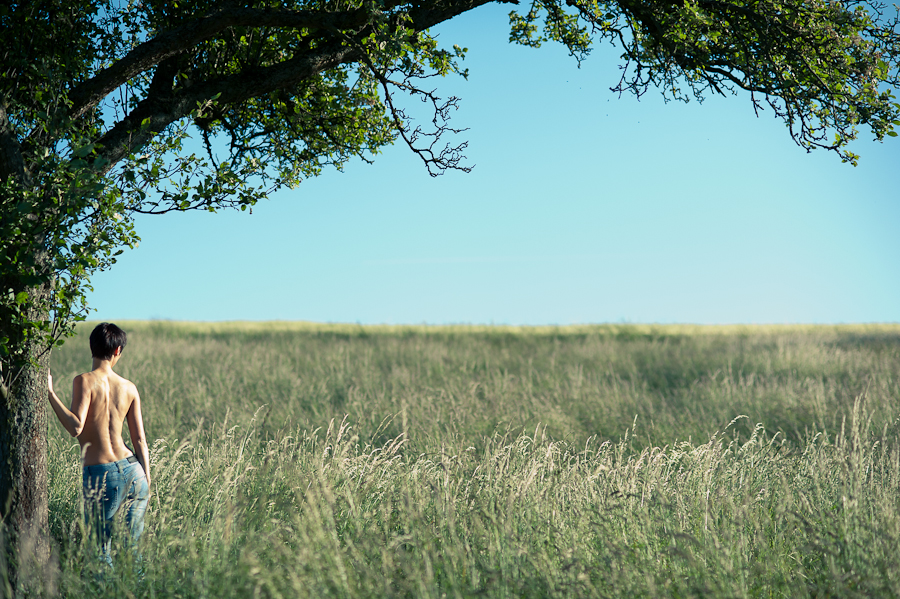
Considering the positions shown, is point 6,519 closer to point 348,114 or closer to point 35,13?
point 35,13

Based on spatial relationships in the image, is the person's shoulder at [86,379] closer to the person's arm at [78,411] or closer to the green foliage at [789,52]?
the person's arm at [78,411]

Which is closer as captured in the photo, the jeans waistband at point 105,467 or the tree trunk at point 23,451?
the jeans waistband at point 105,467

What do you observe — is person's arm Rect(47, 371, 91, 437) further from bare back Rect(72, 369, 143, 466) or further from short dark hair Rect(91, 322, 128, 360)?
short dark hair Rect(91, 322, 128, 360)

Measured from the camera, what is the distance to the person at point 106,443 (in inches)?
162

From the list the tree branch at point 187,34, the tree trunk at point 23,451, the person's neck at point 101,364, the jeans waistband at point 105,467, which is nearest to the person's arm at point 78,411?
the person's neck at point 101,364

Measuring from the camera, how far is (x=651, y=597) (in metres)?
3.14

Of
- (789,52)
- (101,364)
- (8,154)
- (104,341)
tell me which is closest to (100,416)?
(101,364)

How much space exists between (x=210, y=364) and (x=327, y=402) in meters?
5.70

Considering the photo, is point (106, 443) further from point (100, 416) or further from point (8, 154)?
point (8, 154)

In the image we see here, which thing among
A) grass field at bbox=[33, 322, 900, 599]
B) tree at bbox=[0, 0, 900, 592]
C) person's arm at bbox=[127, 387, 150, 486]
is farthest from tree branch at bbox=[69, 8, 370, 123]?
grass field at bbox=[33, 322, 900, 599]

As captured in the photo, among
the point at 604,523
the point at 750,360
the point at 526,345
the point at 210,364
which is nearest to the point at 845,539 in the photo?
the point at 604,523

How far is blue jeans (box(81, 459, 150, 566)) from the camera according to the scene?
4098 mm

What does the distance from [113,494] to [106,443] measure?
0.37 meters

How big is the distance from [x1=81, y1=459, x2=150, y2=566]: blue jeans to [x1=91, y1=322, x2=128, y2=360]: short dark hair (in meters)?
0.81
